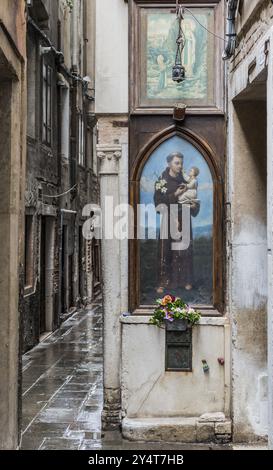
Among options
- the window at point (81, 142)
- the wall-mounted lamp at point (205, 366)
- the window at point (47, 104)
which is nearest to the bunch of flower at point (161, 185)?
the wall-mounted lamp at point (205, 366)

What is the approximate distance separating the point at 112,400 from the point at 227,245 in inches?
93.0

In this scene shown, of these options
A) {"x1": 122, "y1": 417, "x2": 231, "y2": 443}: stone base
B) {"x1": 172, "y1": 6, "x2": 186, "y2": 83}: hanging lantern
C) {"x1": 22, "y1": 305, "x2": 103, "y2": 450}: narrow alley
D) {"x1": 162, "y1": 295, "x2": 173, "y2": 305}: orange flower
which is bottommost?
{"x1": 22, "y1": 305, "x2": 103, "y2": 450}: narrow alley

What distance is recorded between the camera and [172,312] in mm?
6930

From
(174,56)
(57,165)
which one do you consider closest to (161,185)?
(174,56)

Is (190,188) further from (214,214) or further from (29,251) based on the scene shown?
(29,251)

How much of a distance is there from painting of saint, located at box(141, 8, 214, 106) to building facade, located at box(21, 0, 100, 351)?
5724 mm

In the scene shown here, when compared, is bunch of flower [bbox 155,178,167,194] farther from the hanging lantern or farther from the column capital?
the hanging lantern

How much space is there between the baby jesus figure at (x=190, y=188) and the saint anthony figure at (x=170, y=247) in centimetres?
3

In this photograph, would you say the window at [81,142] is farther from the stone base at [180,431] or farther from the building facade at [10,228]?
the building facade at [10,228]

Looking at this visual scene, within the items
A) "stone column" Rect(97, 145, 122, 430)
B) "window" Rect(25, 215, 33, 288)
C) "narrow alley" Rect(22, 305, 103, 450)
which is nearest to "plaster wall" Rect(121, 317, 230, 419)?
"stone column" Rect(97, 145, 122, 430)

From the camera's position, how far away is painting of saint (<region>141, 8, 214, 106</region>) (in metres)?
7.17

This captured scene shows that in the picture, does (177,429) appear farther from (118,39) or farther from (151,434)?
(118,39)

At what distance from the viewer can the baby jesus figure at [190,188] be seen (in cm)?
718

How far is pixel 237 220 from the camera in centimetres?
678
